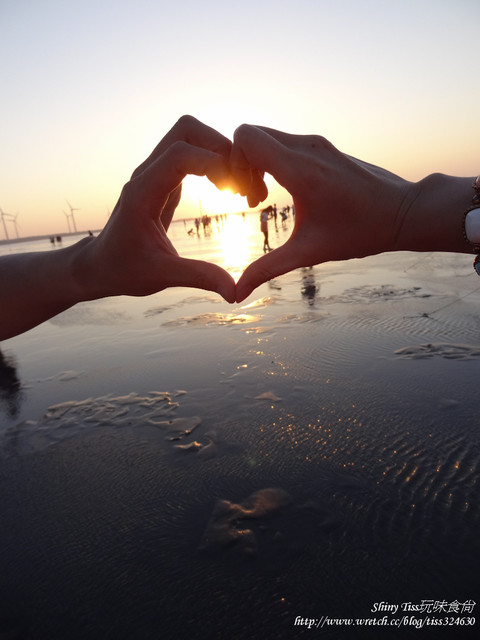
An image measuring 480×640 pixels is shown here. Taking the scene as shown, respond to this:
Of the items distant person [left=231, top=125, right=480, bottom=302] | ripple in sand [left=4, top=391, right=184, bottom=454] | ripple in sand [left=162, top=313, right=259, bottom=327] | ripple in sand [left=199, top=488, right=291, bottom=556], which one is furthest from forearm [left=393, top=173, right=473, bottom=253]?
ripple in sand [left=162, top=313, right=259, bottom=327]

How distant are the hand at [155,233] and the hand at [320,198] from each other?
142 millimetres

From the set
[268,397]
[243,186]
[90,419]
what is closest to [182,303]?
[90,419]

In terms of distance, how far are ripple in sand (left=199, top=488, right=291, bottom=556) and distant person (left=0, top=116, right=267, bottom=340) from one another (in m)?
1.39

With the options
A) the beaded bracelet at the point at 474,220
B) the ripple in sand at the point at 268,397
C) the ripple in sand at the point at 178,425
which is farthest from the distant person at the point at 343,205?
the ripple in sand at the point at 268,397

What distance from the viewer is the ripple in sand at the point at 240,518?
6.75ft

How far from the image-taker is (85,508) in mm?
2500

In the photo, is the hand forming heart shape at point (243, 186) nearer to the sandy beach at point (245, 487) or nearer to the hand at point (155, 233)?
the hand at point (155, 233)

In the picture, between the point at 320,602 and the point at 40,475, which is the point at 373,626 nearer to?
the point at 320,602

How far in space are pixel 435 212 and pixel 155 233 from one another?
120cm

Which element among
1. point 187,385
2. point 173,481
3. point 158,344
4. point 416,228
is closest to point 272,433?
point 173,481

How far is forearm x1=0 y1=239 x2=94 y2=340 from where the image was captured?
5.94 ft

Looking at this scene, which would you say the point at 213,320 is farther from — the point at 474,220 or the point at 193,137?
the point at 474,220

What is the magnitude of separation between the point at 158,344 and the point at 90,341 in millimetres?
1496

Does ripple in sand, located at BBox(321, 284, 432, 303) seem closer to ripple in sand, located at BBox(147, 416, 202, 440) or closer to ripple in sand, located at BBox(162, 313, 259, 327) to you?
ripple in sand, located at BBox(162, 313, 259, 327)
